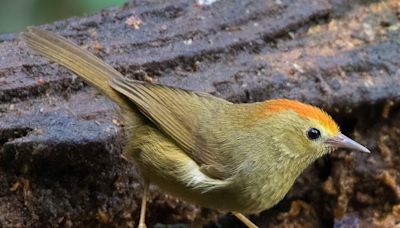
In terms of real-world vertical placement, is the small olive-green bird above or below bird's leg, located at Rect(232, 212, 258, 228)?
above

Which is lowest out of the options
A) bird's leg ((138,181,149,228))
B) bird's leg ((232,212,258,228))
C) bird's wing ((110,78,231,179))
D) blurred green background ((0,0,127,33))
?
bird's leg ((232,212,258,228))

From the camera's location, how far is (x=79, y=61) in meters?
4.03

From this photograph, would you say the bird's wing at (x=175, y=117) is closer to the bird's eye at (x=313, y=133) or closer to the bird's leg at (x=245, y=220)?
the bird's eye at (x=313, y=133)

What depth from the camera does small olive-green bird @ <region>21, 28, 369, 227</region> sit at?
3.98 m

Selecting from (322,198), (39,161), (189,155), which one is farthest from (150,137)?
(322,198)

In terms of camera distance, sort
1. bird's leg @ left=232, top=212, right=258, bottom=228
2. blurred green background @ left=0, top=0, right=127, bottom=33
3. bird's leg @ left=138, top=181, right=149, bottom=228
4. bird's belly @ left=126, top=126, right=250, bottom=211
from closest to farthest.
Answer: bird's belly @ left=126, top=126, right=250, bottom=211 < bird's leg @ left=138, top=181, right=149, bottom=228 < bird's leg @ left=232, top=212, right=258, bottom=228 < blurred green background @ left=0, top=0, right=127, bottom=33

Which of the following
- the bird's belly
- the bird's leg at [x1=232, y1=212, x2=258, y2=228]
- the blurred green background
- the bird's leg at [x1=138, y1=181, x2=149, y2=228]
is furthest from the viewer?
the blurred green background

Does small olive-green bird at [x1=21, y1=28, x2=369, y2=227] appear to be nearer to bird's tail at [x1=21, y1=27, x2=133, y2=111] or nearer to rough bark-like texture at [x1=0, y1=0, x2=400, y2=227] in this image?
bird's tail at [x1=21, y1=27, x2=133, y2=111]

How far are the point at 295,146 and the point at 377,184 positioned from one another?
1.00 m

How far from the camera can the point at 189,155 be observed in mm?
4031

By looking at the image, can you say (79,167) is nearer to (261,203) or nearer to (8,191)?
(8,191)

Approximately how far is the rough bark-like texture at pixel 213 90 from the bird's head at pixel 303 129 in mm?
522

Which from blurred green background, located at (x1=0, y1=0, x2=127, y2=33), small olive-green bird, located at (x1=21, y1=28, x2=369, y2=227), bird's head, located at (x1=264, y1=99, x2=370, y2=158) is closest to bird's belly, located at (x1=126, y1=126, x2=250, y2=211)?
small olive-green bird, located at (x1=21, y1=28, x2=369, y2=227)

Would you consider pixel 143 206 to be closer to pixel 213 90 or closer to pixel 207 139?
pixel 207 139
